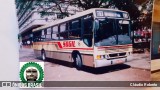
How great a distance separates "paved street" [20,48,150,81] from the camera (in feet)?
4.97

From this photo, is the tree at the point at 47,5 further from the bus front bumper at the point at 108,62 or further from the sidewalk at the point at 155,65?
the sidewalk at the point at 155,65

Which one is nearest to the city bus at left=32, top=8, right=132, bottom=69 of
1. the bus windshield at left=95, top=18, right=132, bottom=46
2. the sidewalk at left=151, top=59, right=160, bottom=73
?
the bus windshield at left=95, top=18, right=132, bottom=46

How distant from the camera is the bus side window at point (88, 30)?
1.48 metres

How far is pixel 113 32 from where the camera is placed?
152 cm

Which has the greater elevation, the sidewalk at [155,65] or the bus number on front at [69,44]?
the bus number on front at [69,44]

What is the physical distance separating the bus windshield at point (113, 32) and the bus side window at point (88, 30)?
0.18 ft

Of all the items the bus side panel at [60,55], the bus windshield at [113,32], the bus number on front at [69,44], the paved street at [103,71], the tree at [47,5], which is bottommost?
the paved street at [103,71]

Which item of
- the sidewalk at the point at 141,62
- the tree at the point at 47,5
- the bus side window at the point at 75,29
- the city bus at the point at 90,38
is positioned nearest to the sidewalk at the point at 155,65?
the sidewalk at the point at 141,62

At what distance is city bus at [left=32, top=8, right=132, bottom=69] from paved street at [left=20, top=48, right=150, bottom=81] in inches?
1.7

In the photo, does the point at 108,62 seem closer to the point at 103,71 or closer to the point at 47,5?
the point at 103,71

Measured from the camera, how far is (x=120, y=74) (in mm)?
1521

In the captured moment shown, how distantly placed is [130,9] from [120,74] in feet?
1.49

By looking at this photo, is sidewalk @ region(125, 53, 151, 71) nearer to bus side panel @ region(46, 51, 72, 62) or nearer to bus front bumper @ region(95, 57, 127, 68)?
bus front bumper @ region(95, 57, 127, 68)

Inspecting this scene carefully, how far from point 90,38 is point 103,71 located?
246 millimetres
